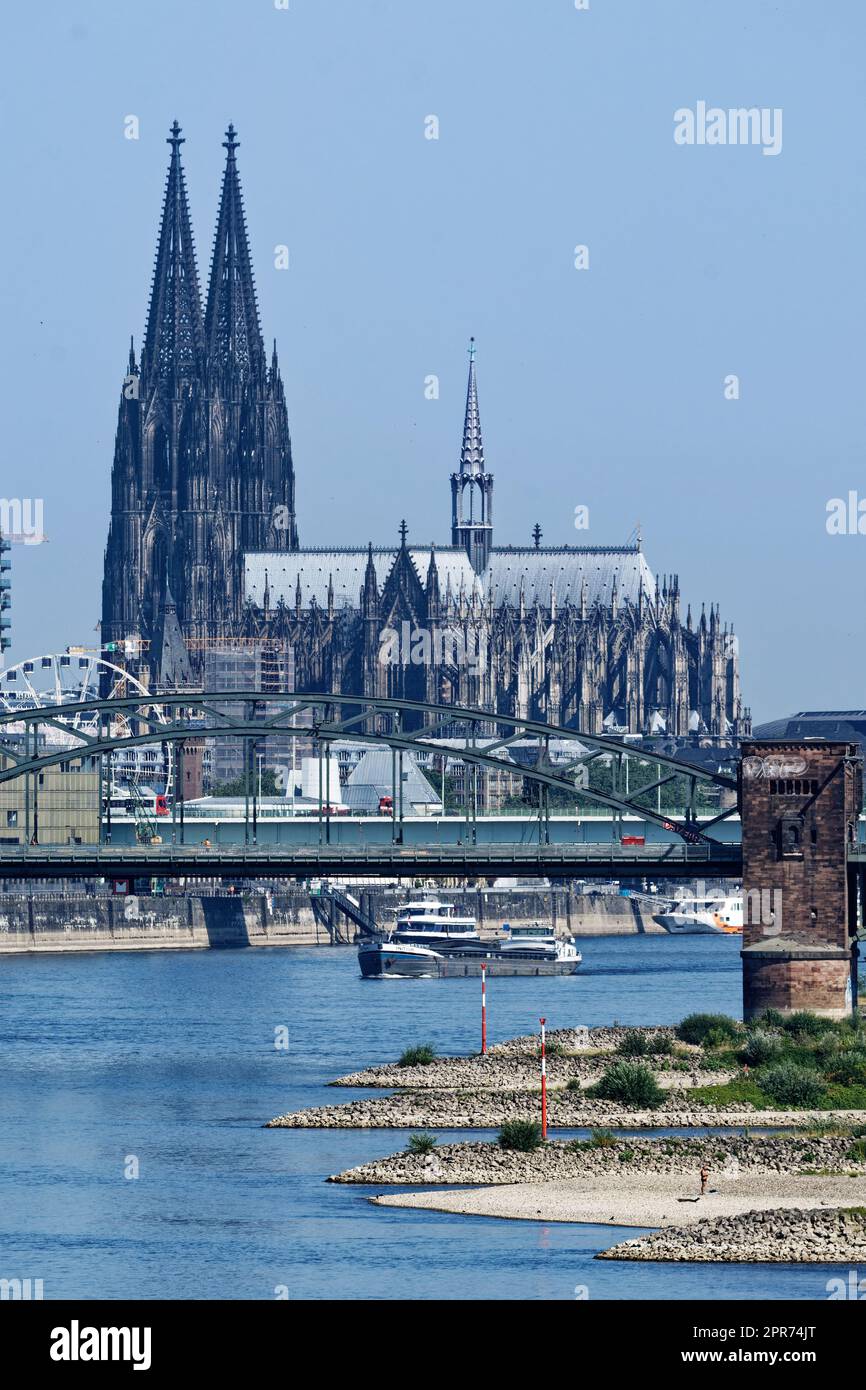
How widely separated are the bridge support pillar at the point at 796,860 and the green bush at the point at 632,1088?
12.5m

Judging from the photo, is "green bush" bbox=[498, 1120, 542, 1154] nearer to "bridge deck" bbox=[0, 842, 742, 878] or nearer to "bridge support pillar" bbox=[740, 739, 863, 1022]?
"bridge support pillar" bbox=[740, 739, 863, 1022]

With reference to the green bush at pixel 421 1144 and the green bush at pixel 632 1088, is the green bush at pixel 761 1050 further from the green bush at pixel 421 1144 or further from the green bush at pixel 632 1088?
the green bush at pixel 421 1144

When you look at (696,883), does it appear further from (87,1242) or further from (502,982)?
(87,1242)

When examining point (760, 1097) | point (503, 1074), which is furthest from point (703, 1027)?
point (760, 1097)

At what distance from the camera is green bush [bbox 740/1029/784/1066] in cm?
6519

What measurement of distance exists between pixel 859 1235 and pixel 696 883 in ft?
414

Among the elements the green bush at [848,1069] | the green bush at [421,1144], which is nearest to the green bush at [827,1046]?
the green bush at [848,1069]

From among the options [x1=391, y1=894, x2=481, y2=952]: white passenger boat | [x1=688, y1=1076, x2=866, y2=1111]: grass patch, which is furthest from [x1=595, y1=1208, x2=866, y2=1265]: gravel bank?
[x1=391, y1=894, x2=481, y2=952]: white passenger boat

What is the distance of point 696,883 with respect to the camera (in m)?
169

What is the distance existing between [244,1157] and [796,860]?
909 inches

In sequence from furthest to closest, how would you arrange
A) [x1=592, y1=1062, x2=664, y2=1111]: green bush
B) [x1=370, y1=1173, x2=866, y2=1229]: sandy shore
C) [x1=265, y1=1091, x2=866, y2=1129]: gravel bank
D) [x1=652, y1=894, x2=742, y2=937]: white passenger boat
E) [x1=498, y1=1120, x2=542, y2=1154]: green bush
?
[x1=652, y1=894, x2=742, y2=937]: white passenger boat
[x1=592, y1=1062, x2=664, y2=1111]: green bush
[x1=265, y1=1091, x2=866, y2=1129]: gravel bank
[x1=498, y1=1120, x2=542, y2=1154]: green bush
[x1=370, y1=1173, x2=866, y2=1229]: sandy shore

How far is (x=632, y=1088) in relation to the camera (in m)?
59.7

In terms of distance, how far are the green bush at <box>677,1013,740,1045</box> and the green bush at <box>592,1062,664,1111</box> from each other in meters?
8.92

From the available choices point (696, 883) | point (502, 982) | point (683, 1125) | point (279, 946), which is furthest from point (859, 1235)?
point (696, 883)
